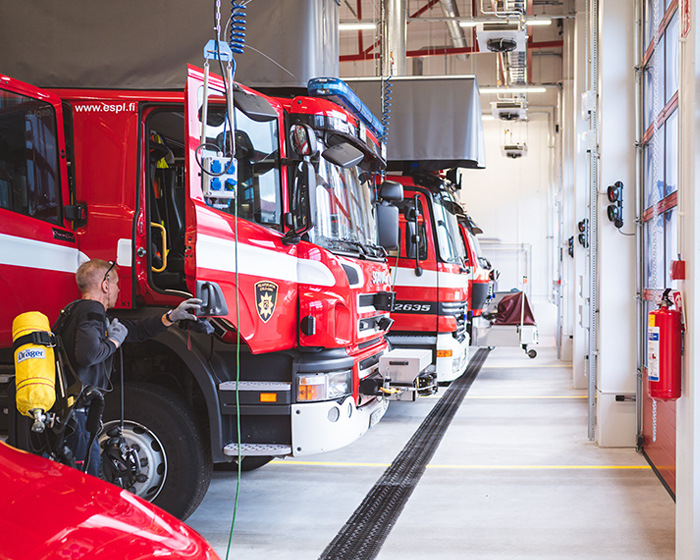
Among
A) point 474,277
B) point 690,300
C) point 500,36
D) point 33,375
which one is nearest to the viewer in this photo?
point 33,375

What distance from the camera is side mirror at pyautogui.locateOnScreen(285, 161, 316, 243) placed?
15.1ft

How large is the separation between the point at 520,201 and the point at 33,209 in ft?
66.1

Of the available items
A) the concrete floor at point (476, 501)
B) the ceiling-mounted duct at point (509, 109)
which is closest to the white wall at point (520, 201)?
the ceiling-mounted duct at point (509, 109)

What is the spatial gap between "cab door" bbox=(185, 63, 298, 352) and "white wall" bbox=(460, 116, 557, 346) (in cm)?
1890

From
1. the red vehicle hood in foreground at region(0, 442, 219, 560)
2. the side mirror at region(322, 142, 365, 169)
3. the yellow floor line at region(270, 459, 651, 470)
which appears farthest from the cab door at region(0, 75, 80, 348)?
the yellow floor line at region(270, 459, 651, 470)

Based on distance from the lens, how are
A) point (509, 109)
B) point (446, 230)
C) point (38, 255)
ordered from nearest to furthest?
point (38, 255), point (446, 230), point (509, 109)

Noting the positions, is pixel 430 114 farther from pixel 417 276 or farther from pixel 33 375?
pixel 33 375

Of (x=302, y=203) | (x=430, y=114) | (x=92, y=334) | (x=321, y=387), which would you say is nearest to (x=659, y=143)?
(x=430, y=114)

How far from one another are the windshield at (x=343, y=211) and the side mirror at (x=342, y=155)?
114mm

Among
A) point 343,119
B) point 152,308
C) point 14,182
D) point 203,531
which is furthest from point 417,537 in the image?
point 14,182

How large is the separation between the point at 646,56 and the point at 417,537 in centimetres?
463

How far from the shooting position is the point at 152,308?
469 cm

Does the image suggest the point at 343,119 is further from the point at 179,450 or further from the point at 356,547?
the point at 356,547

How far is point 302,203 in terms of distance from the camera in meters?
4.63
